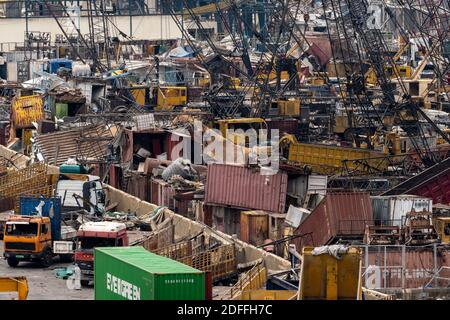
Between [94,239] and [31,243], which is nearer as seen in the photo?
[94,239]

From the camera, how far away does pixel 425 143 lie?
1777 inches

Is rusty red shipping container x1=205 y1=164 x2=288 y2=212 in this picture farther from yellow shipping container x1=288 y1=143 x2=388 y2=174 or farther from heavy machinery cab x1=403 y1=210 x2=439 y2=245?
heavy machinery cab x1=403 y1=210 x2=439 y2=245

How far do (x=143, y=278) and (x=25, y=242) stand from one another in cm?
987

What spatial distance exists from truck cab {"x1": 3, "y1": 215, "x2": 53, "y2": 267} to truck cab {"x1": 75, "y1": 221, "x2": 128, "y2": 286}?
145cm

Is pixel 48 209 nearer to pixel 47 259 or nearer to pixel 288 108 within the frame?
pixel 47 259

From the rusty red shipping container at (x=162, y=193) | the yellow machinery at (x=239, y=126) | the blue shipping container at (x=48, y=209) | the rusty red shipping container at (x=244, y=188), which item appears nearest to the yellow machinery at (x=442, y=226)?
the rusty red shipping container at (x=244, y=188)

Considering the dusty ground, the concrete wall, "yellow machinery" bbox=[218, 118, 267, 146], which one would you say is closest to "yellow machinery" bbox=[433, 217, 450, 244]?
the dusty ground

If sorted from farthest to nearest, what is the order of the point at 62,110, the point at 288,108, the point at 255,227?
the point at 288,108 → the point at 62,110 → the point at 255,227

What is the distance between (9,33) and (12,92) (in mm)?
35659

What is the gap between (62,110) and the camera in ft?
183

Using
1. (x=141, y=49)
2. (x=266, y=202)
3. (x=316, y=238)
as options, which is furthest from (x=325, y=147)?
(x=141, y=49)

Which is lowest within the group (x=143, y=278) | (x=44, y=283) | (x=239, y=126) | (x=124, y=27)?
(x=44, y=283)

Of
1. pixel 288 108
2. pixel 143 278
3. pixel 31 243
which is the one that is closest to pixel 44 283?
pixel 31 243
